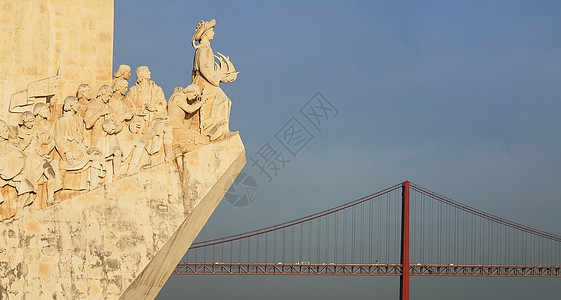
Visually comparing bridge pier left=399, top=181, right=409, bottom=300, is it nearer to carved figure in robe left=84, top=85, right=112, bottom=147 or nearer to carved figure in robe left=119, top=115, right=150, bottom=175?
carved figure in robe left=119, top=115, right=150, bottom=175

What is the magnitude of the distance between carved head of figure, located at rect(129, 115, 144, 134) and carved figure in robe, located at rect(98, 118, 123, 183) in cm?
16

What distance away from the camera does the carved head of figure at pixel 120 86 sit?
10789 mm

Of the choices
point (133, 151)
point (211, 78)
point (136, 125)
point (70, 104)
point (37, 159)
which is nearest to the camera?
point (37, 159)

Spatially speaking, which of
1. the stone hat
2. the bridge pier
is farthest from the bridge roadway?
the stone hat

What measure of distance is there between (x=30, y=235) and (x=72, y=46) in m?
2.61

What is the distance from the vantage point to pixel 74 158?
400 inches

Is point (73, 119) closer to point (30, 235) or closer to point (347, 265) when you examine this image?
point (30, 235)

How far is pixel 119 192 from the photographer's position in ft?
33.1

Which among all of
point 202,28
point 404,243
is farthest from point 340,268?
point 202,28

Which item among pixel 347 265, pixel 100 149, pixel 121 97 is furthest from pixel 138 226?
pixel 347 265

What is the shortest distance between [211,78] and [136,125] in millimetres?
1232

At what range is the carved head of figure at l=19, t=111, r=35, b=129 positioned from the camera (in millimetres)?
10031

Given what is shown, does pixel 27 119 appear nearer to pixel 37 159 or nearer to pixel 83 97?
pixel 37 159

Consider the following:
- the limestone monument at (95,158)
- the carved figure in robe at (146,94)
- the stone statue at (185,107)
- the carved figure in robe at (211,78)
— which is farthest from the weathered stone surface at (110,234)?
the carved figure in robe at (146,94)
